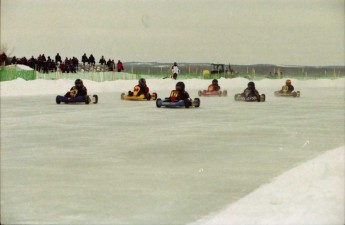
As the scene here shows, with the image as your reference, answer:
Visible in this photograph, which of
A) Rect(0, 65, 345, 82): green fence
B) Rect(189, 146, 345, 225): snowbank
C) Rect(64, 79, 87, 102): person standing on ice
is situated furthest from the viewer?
Rect(0, 65, 345, 82): green fence

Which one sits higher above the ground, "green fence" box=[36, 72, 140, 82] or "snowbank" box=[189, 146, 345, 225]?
"green fence" box=[36, 72, 140, 82]

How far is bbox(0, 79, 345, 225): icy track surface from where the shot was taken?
5324 mm

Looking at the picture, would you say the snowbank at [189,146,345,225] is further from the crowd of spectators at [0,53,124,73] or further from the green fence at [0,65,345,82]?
the crowd of spectators at [0,53,124,73]

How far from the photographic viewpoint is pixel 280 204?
5574mm

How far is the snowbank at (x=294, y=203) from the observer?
5.04 metres

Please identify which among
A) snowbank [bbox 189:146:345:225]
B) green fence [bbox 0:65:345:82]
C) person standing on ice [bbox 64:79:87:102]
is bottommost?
snowbank [bbox 189:146:345:225]

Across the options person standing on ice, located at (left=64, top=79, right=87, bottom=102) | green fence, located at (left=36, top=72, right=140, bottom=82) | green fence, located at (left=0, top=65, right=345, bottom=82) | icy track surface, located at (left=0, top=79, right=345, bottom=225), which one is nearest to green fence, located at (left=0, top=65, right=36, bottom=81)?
green fence, located at (left=0, top=65, right=345, bottom=82)

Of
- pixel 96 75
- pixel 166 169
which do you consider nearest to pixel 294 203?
pixel 166 169

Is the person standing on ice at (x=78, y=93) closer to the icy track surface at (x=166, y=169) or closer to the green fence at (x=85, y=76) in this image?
the icy track surface at (x=166, y=169)

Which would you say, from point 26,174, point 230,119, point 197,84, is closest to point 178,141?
point 26,174

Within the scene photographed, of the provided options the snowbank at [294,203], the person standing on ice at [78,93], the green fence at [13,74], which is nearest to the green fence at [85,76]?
the green fence at [13,74]

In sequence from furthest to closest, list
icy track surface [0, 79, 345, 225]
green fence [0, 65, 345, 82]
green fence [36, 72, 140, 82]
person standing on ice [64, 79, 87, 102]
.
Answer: green fence [36, 72, 140, 82] → green fence [0, 65, 345, 82] → person standing on ice [64, 79, 87, 102] → icy track surface [0, 79, 345, 225]

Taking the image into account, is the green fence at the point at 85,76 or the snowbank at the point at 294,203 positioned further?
the green fence at the point at 85,76

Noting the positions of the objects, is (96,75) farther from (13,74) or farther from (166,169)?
(166,169)
